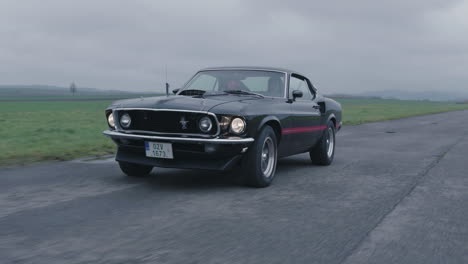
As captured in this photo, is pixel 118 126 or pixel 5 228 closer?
pixel 5 228

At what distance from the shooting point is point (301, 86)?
304 inches

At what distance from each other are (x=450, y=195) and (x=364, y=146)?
5904 millimetres

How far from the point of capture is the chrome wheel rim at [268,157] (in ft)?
19.8

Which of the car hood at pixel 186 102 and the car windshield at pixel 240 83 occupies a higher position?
the car windshield at pixel 240 83

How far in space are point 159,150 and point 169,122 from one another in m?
0.33

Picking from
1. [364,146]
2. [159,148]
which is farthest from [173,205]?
[364,146]

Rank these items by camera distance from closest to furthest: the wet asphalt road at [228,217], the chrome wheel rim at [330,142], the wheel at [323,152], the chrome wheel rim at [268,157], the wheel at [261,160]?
the wet asphalt road at [228,217] < the wheel at [261,160] < the chrome wheel rim at [268,157] < the wheel at [323,152] < the chrome wheel rim at [330,142]

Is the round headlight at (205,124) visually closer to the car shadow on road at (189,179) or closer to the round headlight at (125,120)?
the car shadow on road at (189,179)

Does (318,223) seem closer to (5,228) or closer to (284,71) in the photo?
(5,228)

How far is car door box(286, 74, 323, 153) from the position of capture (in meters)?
6.83

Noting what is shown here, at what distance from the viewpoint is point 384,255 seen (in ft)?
11.2

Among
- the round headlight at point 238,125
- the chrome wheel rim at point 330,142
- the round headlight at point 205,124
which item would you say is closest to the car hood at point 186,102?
the round headlight at point 205,124

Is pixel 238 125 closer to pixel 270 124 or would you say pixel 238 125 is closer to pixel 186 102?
pixel 186 102

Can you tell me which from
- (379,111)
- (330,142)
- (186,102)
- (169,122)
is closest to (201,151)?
(169,122)
